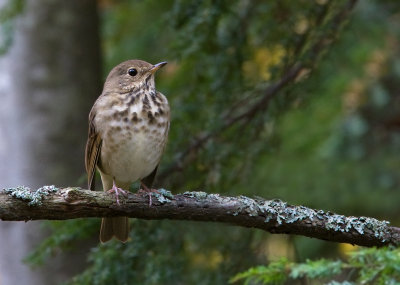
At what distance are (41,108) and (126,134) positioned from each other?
164 cm

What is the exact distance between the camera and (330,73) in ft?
16.6

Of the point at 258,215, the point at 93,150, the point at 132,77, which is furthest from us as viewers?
the point at 132,77

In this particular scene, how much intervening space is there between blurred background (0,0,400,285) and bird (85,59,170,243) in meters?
0.25

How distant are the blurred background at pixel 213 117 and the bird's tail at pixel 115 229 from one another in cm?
10

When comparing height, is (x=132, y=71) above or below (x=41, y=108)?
below

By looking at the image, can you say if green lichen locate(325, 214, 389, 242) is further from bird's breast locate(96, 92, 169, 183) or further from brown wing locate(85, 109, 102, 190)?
brown wing locate(85, 109, 102, 190)

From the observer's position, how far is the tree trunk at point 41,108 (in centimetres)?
519

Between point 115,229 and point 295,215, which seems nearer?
point 295,215

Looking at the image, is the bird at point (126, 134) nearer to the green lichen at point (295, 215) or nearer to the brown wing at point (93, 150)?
the brown wing at point (93, 150)

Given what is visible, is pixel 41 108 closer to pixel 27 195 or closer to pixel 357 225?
pixel 27 195

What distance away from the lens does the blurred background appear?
4242mm

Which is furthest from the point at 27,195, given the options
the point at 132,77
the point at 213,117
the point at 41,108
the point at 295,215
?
the point at 41,108

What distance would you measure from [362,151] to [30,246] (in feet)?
9.78

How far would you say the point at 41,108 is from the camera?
210 inches
